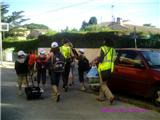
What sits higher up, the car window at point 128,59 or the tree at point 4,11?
the tree at point 4,11

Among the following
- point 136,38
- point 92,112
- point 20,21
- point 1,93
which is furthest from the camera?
point 20,21

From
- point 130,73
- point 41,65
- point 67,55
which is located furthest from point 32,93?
point 130,73

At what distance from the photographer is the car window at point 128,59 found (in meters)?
13.4

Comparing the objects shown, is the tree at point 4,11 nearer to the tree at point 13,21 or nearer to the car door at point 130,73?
the tree at point 13,21

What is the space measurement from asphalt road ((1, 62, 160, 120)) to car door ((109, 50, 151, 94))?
679mm

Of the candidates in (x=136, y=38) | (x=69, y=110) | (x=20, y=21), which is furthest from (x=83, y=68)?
(x=20, y=21)

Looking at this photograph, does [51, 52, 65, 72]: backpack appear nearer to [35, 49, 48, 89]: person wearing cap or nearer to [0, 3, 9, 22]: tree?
[35, 49, 48, 89]: person wearing cap

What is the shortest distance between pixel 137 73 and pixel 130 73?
33 centimetres

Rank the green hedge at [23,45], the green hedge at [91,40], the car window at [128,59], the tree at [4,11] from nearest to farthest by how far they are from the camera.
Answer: the car window at [128,59] < the green hedge at [91,40] < the green hedge at [23,45] < the tree at [4,11]

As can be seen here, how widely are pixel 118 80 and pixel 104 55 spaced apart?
6.02ft

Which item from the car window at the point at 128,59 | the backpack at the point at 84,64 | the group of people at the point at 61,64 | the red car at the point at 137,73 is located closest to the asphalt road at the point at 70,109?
the group of people at the point at 61,64

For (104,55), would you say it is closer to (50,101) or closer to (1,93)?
(50,101)

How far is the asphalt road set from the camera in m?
10.5

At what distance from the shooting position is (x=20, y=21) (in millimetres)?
75812
